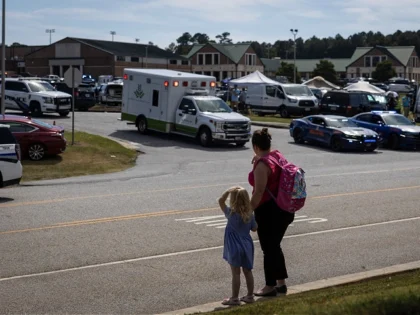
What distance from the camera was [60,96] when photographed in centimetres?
4084

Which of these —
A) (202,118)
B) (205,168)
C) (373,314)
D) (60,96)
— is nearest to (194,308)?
(373,314)

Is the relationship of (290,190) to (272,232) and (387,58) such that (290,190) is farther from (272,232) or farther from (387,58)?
(387,58)

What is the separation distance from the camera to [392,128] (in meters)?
33.5

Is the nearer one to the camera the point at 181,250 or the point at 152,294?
the point at 152,294

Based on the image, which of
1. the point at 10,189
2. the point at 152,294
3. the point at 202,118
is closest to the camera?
the point at 152,294

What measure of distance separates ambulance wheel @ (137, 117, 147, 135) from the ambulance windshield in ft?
11.0

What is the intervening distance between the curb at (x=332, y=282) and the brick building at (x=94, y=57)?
318 feet

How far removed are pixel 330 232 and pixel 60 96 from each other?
29525 millimetres

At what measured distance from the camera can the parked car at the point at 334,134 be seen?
31453mm

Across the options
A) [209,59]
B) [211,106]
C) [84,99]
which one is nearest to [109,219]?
[211,106]

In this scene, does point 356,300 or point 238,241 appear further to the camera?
point 238,241

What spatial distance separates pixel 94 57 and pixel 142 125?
73583 millimetres

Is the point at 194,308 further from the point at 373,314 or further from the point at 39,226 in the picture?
the point at 39,226

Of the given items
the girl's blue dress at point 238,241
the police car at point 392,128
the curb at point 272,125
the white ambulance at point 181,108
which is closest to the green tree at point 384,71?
the curb at point 272,125
